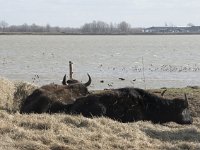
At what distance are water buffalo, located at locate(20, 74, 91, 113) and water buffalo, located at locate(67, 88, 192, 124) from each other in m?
0.67

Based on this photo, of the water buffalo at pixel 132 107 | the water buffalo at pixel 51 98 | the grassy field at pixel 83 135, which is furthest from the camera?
the water buffalo at pixel 51 98

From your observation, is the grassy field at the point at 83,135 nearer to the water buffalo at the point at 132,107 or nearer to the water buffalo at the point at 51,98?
the water buffalo at the point at 132,107

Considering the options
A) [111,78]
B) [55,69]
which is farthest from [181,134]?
[55,69]

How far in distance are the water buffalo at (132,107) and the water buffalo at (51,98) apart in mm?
666

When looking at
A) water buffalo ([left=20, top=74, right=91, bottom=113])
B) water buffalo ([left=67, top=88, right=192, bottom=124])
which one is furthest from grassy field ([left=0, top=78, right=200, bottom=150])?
water buffalo ([left=20, top=74, right=91, bottom=113])

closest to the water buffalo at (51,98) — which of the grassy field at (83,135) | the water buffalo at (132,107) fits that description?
the water buffalo at (132,107)

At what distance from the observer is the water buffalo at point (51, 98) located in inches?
463

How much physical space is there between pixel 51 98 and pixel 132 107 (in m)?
2.18

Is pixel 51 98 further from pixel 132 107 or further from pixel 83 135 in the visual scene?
pixel 83 135

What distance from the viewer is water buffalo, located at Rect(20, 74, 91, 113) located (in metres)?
11.8

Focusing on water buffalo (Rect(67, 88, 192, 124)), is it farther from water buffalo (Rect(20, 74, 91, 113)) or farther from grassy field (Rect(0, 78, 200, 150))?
grassy field (Rect(0, 78, 200, 150))

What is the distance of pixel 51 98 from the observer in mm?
12141

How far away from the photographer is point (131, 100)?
11227 millimetres

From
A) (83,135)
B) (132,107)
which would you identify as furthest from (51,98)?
(83,135)
